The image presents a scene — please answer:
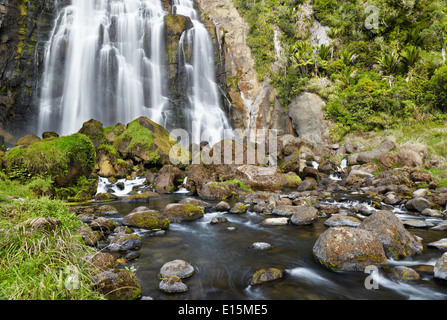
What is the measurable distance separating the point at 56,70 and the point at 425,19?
121 ft

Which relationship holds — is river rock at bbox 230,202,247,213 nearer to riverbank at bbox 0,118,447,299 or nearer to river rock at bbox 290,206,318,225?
riverbank at bbox 0,118,447,299

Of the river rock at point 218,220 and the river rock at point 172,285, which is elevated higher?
the river rock at point 172,285

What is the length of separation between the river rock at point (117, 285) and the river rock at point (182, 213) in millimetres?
4306

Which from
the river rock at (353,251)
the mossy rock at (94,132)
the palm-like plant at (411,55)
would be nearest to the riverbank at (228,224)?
the river rock at (353,251)

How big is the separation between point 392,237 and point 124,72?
90.1ft

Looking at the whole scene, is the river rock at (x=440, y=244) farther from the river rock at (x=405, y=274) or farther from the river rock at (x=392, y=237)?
the river rock at (x=405, y=274)

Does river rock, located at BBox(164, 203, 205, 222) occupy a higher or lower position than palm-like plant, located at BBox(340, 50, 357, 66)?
lower

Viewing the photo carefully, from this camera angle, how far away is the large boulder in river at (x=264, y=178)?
44.8ft

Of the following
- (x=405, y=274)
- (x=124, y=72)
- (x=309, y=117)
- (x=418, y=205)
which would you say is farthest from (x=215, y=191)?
(x=124, y=72)

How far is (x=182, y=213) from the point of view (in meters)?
7.98

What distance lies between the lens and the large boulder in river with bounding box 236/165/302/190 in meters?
13.6

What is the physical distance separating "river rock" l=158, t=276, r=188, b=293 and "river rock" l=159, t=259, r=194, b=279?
30cm

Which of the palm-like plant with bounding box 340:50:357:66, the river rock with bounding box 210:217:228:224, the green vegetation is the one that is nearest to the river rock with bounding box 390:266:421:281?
the green vegetation

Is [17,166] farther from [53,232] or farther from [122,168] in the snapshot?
[53,232]
